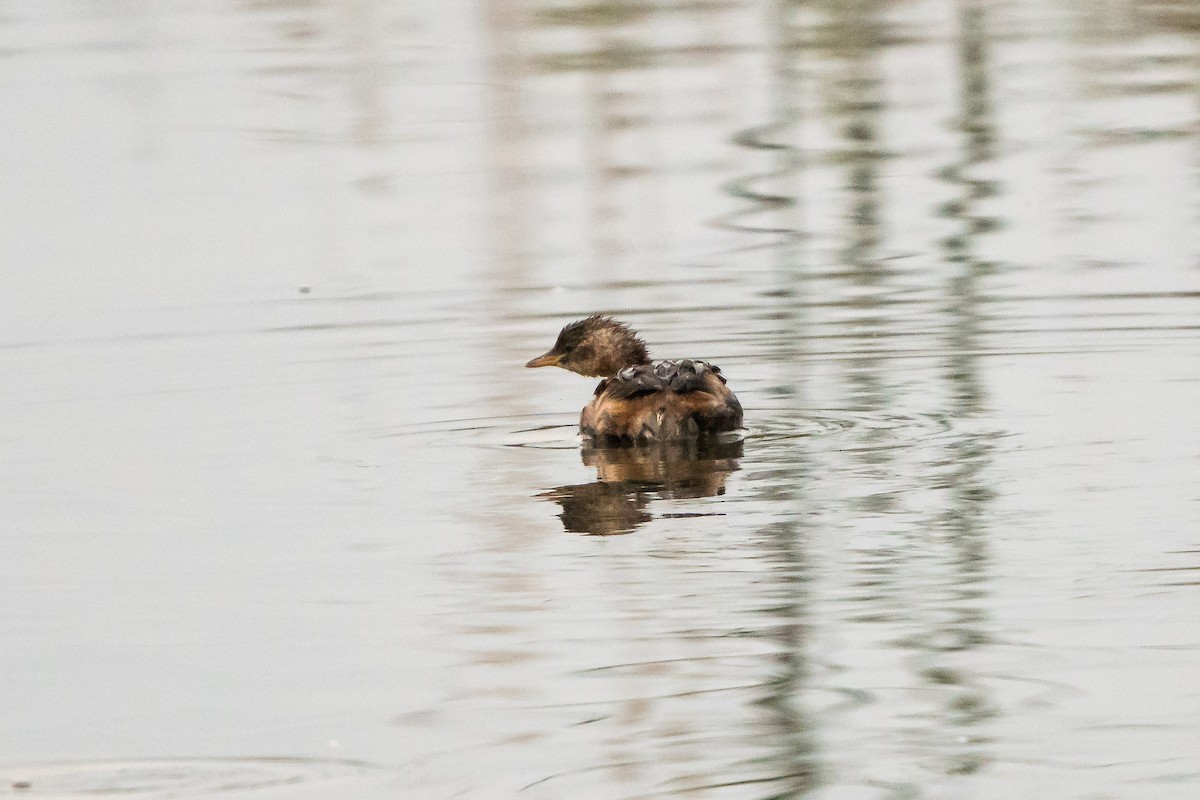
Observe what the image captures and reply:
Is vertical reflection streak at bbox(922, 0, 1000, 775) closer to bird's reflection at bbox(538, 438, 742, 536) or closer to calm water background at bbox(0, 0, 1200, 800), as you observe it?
calm water background at bbox(0, 0, 1200, 800)

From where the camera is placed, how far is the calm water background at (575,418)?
5.44 metres

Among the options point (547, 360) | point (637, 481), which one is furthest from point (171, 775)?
point (547, 360)

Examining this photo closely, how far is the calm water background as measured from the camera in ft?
17.9

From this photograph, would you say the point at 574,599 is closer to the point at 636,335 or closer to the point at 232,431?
the point at 232,431

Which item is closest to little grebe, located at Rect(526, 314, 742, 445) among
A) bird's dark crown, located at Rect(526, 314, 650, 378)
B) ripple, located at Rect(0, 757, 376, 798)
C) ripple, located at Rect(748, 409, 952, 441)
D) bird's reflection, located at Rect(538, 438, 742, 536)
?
bird's reflection, located at Rect(538, 438, 742, 536)

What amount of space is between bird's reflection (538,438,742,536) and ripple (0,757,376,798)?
2.16 meters

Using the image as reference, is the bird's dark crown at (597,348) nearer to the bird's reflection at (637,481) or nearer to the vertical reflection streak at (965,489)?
the bird's reflection at (637,481)

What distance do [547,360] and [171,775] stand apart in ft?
15.2

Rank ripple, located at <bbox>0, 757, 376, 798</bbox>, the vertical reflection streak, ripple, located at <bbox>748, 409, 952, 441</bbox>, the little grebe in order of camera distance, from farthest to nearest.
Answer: the little grebe → ripple, located at <bbox>748, 409, 952, 441</bbox> → the vertical reflection streak → ripple, located at <bbox>0, 757, 376, 798</bbox>

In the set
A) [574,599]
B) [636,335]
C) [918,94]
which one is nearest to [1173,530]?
[574,599]

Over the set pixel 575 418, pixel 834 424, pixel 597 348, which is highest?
pixel 597 348

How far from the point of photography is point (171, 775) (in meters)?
5.28

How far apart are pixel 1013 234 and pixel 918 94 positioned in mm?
4516

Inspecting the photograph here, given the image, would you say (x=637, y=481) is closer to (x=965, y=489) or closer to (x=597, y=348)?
(x=965, y=489)
